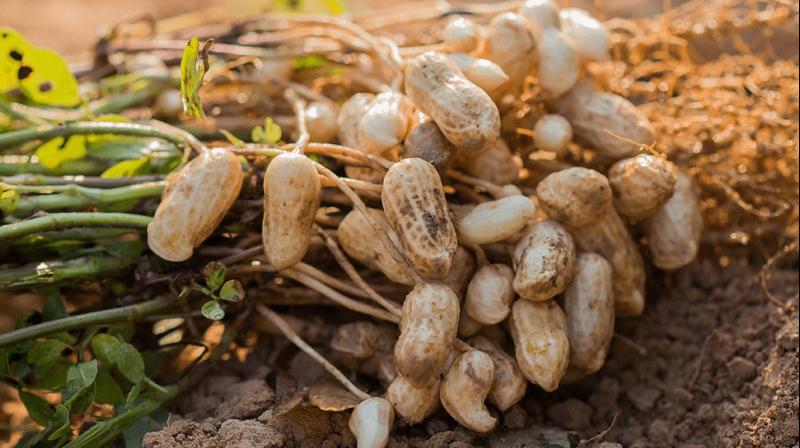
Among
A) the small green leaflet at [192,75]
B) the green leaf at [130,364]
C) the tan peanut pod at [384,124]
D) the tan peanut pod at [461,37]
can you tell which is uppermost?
the small green leaflet at [192,75]

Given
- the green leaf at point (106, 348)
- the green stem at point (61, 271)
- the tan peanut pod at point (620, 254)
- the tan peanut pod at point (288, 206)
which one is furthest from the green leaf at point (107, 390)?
the tan peanut pod at point (620, 254)

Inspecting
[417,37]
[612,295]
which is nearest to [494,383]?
[612,295]

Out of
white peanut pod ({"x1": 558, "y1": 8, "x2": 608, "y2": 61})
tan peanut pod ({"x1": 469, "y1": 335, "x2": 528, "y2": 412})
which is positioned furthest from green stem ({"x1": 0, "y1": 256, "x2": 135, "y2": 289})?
white peanut pod ({"x1": 558, "y1": 8, "x2": 608, "y2": 61})

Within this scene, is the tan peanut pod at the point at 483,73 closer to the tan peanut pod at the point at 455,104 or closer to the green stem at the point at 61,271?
the tan peanut pod at the point at 455,104

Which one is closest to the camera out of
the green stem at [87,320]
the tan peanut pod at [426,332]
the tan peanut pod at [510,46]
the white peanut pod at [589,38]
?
the tan peanut pod at [426,332]

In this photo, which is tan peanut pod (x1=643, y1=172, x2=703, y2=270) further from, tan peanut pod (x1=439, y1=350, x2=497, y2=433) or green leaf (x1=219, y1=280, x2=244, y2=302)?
green leaf (x1=219, y1=280, x2=244, y2=302)

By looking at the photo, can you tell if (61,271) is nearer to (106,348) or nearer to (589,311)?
(106,348)
